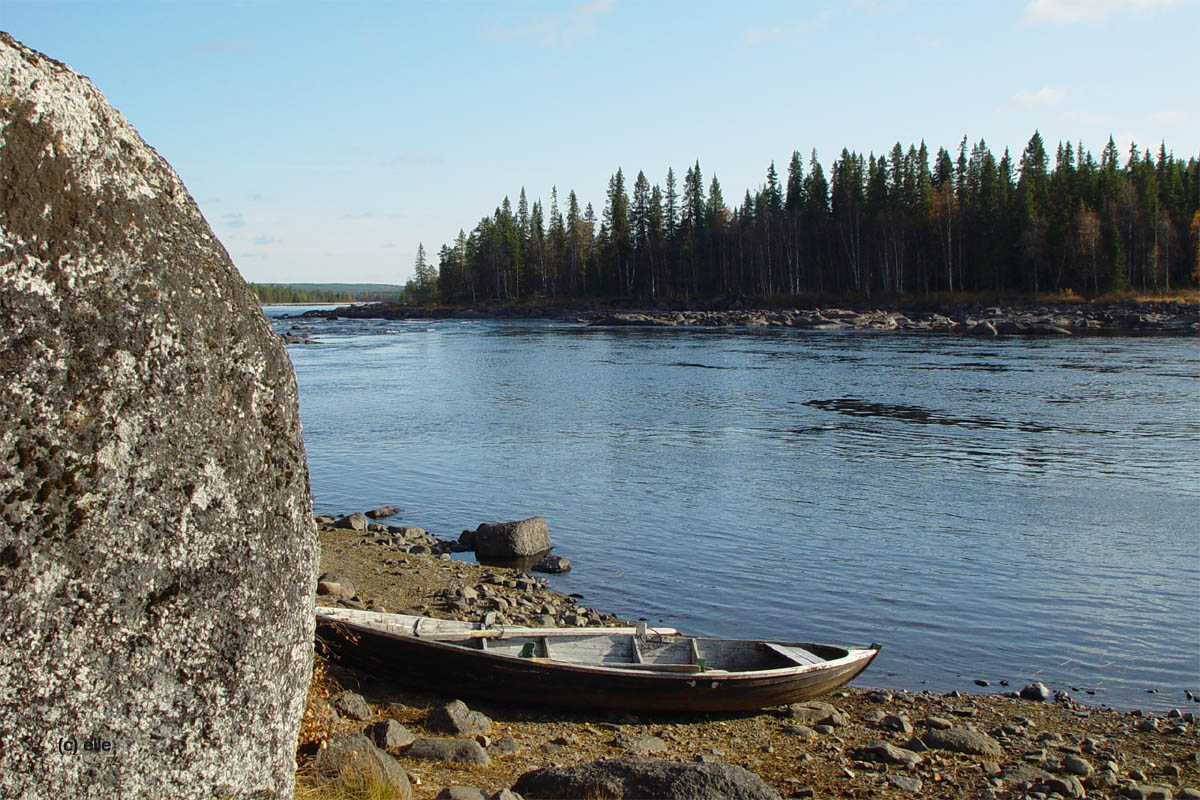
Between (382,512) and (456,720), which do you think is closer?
(456,720)

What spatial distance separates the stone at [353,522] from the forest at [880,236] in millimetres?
79913

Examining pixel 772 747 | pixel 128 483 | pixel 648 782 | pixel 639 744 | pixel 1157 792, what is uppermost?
pixel 128 483

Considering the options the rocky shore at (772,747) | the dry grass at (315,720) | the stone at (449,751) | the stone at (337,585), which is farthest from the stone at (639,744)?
the stone at (337,585)

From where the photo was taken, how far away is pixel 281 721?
4.33 m

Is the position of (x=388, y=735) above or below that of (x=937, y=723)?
above

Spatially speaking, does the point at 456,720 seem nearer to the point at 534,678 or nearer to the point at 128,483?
the point at 534,678

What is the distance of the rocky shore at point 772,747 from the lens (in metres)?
6.77

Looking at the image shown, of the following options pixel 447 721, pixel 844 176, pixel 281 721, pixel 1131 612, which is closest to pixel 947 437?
pixel 1131 612

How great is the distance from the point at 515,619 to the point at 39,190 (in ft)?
34.7

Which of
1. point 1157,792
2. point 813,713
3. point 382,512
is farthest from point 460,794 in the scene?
point 382,512

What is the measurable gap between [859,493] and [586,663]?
1423 cm

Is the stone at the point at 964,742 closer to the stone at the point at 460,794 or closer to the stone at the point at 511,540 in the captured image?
the stone at the point at 460,794

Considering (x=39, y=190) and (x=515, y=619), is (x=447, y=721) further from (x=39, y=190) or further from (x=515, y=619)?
(x=39, y=190)

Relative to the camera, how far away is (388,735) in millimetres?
8016
